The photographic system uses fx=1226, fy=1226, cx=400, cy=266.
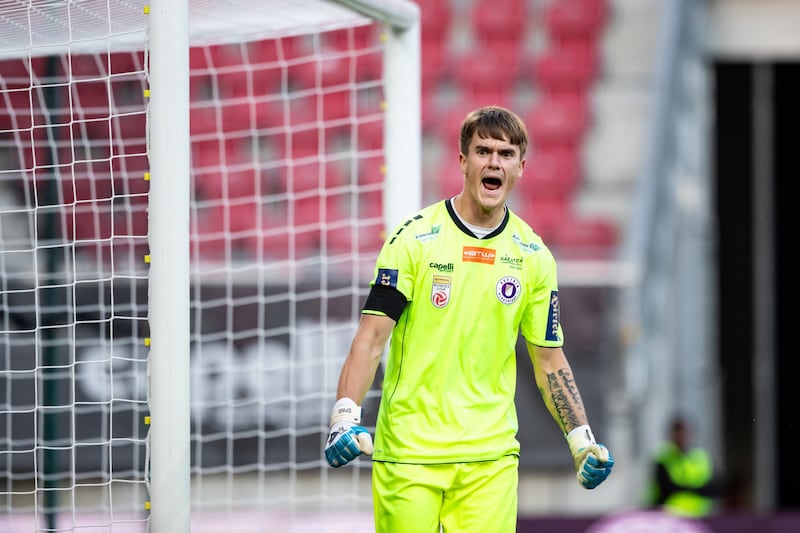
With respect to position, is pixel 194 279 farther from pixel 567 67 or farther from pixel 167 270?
pixel 567 67

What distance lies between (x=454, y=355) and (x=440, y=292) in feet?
0.61

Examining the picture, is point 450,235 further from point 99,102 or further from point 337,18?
point 99,102

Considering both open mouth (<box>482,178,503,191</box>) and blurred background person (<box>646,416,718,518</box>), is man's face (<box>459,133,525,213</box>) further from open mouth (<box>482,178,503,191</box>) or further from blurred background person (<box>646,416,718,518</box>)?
blurred background person (<box>646,416,718,518</box>)

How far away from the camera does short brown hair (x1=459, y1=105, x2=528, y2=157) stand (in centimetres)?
351

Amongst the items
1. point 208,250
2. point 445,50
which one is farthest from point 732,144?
point 208,250

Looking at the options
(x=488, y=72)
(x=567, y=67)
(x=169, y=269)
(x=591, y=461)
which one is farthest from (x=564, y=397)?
(x=567, y=67)

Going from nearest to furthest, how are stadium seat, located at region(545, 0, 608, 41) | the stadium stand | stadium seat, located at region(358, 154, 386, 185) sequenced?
stadium seat, located at region(358, 154, 386, 185)
the stadium stand
stadium seat, located at region(545, 0, 608, 41)

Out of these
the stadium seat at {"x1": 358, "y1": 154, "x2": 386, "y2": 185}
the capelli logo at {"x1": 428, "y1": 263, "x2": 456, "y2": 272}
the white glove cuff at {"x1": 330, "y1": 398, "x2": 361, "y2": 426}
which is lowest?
the white glove cuff at {"x1": 330, "y1": 398, "x2": 361, "y2": 426}

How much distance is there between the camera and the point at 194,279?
276 inches

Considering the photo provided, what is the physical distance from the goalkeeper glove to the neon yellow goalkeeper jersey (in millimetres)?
200

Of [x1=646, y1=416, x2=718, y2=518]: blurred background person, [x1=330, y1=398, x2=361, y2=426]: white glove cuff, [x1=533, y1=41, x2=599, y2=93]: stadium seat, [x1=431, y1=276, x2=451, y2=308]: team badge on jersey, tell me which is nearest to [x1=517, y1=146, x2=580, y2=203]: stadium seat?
[x1=533, y1=41, x2=599, y2=93]: stadium seat

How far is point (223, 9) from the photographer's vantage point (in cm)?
491

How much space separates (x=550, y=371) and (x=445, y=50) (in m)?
6.31

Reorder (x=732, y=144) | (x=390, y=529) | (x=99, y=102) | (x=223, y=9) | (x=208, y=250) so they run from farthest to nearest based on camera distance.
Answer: (x=732, y=144), (x=208, y=250), (x=99, y=102), (x=223, y=9), (x=390, y=529)
